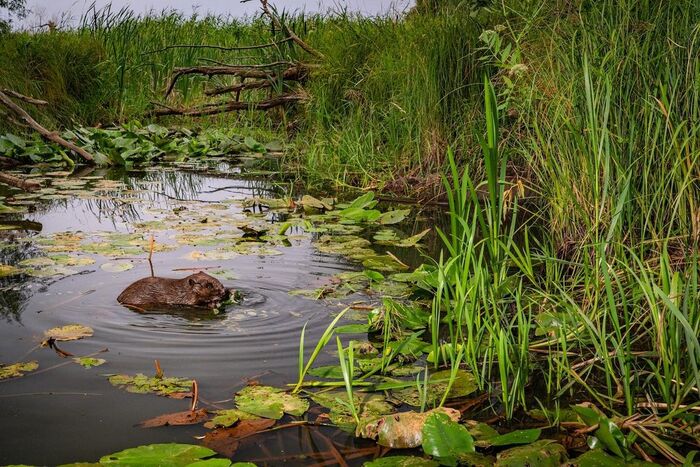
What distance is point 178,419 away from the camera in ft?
7.43

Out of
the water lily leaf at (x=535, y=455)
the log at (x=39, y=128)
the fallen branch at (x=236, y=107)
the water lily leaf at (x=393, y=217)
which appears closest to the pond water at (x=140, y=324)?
the water lily leaf at (x=393, y=217)

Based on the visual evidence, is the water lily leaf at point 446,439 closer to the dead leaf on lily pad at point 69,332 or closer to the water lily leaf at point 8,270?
the dead leaf on lily pad at point 69,332

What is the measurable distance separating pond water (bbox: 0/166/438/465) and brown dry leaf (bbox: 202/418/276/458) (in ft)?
0.10

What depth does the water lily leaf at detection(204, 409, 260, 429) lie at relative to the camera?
2.23 meters

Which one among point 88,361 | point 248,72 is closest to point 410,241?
point 88,361

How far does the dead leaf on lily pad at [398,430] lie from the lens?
7.03 feet

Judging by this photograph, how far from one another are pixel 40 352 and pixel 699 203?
8.65 ft

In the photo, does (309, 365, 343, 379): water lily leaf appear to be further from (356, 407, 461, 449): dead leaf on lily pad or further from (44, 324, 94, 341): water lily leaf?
(44, 324, 94, 341): water lily leaf

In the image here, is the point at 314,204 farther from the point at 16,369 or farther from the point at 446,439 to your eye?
the point at 446,439

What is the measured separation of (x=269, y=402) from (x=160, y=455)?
46 centimetres

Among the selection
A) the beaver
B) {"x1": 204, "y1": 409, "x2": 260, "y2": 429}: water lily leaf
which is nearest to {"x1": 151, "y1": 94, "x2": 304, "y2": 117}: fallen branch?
the beaver

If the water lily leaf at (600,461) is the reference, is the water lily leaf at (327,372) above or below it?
above

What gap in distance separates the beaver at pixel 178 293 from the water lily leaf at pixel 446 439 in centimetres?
147

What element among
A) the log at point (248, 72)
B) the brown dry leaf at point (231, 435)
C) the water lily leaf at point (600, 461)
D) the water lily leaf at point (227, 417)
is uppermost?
the log at point (248, 72)
